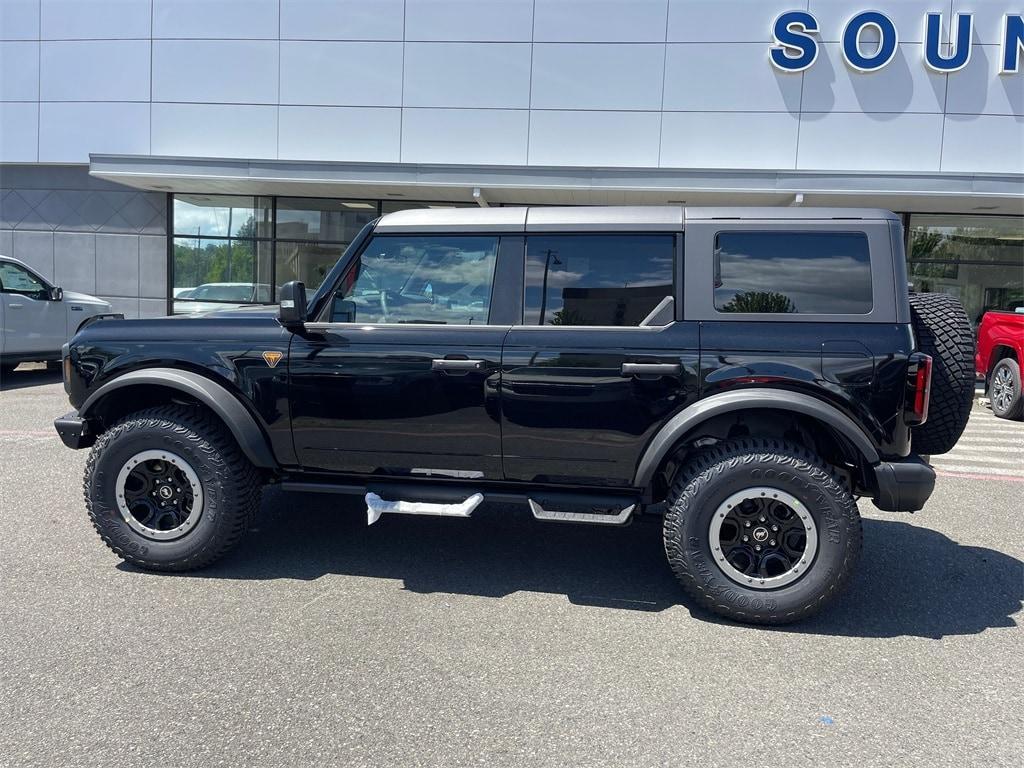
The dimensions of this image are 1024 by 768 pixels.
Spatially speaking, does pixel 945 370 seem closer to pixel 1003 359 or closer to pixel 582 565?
pixel 582 565

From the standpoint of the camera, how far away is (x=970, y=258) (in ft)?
47.1

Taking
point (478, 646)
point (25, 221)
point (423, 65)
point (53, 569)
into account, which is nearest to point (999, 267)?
point (423, 65)

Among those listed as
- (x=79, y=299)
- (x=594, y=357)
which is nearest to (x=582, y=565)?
(x=594, y=357)

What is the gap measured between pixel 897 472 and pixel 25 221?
17534mm

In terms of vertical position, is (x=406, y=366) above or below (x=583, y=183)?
below

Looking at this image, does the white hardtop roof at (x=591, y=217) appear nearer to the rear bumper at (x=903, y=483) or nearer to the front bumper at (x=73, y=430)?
the rear bumper at (x=903, y=483)

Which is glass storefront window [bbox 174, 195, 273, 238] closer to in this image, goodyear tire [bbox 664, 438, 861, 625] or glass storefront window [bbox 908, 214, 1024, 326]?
glass storefront window [bbox 908, 214, 1024, 326]

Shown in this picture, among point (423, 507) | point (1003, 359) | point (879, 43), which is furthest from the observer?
point (879, 43)

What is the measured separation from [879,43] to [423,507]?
13421 mm

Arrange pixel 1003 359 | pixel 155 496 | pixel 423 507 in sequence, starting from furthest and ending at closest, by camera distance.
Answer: pixel 1003 359 → pixel 155 496 → pixel 423 507

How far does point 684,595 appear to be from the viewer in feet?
12.9

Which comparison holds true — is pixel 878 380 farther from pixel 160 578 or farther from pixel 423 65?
pixel 423 65

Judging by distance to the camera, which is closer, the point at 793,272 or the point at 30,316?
the point at 793,272

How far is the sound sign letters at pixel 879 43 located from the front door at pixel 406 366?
1180 centimetres
